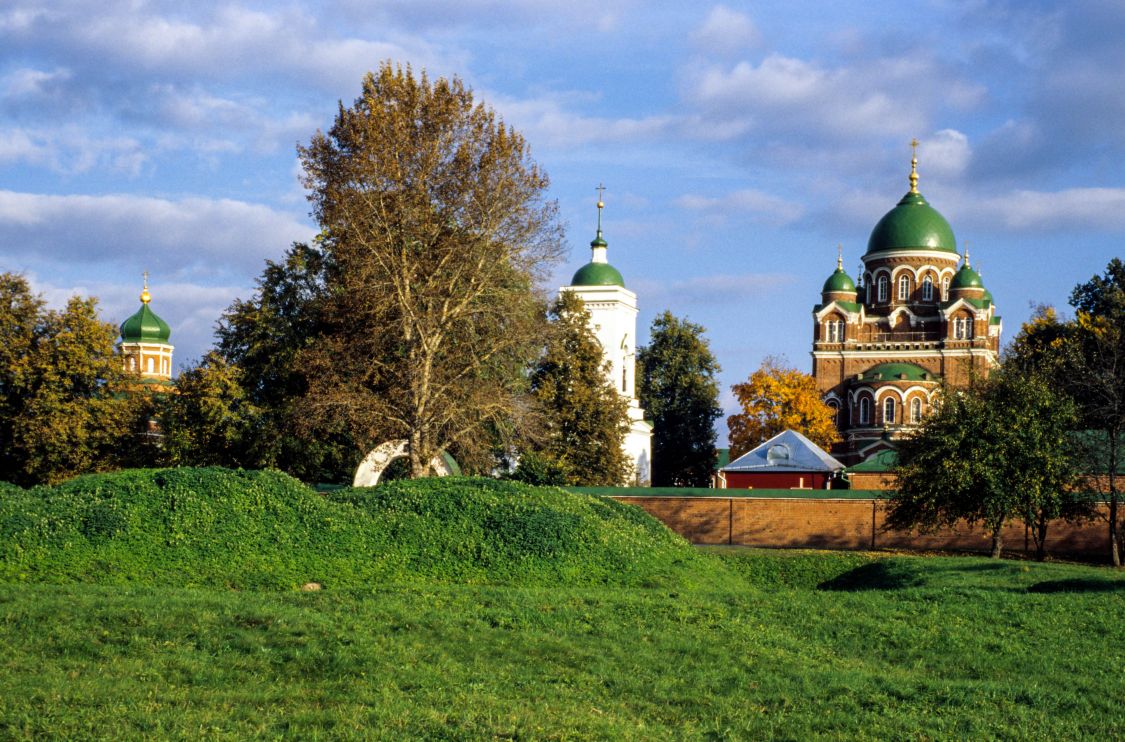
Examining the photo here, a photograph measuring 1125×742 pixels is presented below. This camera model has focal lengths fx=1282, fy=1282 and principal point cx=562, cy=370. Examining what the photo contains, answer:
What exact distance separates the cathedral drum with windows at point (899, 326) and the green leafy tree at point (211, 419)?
36.3 metres

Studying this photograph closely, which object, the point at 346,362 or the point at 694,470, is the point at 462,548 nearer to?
the point at 346,362

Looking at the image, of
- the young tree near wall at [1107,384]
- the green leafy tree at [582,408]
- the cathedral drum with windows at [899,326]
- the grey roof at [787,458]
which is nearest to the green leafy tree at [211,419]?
the green leafy tree at [582,408]

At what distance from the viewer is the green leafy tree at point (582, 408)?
4341cm

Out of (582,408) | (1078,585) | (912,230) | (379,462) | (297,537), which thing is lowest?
(1078,585)

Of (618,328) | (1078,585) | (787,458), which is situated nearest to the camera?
(1078,585)

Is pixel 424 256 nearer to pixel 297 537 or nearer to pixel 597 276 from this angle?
pixel 297 537

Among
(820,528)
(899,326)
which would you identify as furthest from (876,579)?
(899,326)

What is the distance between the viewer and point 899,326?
215 ft

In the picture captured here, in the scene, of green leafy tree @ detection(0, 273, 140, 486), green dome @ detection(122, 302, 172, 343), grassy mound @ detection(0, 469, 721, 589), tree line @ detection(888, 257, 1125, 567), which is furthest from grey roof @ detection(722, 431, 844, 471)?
green dome @ detection(122, 302, 172, 343)

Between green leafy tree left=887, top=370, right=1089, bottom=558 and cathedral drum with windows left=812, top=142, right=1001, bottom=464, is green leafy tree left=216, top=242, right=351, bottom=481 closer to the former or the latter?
green leafy tree left=887, top=370, right=1089, bottom=558

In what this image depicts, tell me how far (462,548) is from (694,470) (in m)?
41.6

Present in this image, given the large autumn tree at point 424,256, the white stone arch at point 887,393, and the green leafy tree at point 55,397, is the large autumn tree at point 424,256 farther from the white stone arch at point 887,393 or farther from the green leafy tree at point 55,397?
the white stone arch at point 887,393

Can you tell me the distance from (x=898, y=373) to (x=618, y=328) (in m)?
16.7

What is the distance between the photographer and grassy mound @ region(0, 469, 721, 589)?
51.1ft
